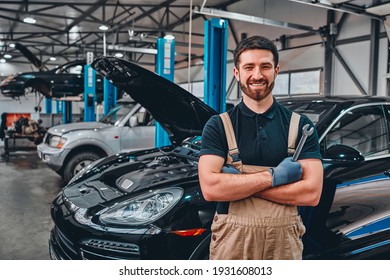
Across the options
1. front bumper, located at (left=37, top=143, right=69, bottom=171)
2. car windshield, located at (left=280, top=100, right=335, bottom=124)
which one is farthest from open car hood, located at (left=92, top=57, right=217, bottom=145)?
front bumper, located at (left=37, top=143, right=69, bottom=171)

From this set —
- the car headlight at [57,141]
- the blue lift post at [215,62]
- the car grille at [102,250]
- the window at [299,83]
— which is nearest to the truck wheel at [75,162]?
the car headlight at [57,141]

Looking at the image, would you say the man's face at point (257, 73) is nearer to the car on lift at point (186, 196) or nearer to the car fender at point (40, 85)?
the car on lift at point (186, 196)

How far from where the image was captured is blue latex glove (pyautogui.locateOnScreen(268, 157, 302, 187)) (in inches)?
51.7

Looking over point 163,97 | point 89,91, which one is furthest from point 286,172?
point 89,91

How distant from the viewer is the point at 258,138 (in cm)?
140

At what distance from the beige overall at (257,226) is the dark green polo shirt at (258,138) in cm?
2

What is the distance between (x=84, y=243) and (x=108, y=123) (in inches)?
167

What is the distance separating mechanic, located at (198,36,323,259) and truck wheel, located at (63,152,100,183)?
4296mm

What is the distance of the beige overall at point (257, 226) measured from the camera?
138 centimetres

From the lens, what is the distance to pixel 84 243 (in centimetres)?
192

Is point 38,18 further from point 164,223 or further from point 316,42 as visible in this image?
point 164,223
